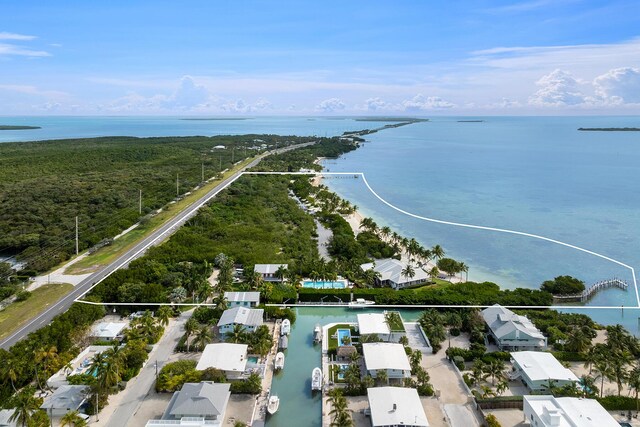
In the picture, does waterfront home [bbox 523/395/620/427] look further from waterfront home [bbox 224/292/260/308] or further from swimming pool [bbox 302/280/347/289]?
waterfront home [bbox 224/292/260/308]

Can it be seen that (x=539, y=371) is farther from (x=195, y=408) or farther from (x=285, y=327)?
(x=195, y=408)

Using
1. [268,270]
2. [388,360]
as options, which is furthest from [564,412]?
[268,270]

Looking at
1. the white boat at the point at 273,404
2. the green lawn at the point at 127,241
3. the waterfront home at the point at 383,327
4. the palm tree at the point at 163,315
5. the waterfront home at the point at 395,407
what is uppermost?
the green lawn at the point at 127,241

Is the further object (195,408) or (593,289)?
(593,289)

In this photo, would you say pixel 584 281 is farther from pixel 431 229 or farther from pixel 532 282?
pixel 431 229

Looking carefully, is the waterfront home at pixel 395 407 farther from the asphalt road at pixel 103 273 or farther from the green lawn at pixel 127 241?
the green lawn at pixel 127 241

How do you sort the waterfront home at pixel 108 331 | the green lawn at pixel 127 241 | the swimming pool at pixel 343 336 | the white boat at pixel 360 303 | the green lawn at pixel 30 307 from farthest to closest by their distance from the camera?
the green lawn at pixel 127 241, the white boat at pixel 360 303, the green lawn at pixel 30 307, the waterfront home at pixel 108 331, the swimming pool at pixel 343 336

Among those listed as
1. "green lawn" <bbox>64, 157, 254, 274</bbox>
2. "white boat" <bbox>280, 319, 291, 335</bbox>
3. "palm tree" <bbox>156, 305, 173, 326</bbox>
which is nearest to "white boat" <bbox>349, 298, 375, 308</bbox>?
"white boat" <bbox>280, 319, 291, 335</bbox>

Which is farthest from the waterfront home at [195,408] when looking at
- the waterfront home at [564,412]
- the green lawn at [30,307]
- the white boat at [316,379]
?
the waterfront home at [564,412]
